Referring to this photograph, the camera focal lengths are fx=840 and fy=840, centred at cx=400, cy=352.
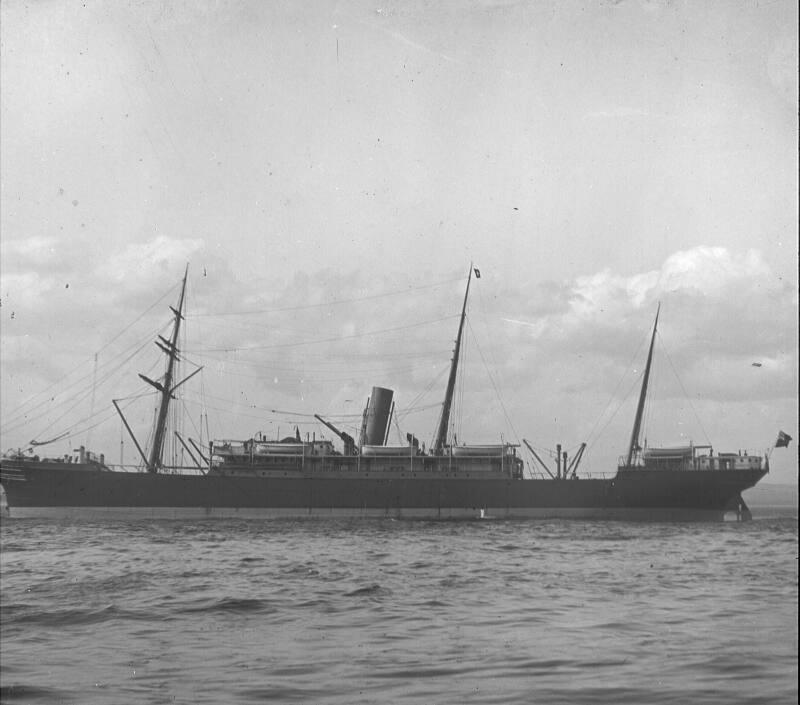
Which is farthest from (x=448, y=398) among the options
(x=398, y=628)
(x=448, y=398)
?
(x=398, y=628)

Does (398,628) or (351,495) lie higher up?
(351,495)

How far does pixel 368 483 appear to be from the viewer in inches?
1932

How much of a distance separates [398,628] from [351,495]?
38.1 meters

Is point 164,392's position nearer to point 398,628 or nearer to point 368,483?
point 368,483

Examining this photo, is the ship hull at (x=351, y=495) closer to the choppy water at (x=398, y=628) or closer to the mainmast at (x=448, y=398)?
the mainmast at (x=448, y=398)

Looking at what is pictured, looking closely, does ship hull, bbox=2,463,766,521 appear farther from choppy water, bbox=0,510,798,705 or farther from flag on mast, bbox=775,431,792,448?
choppy water, bbox=0,510,798,705

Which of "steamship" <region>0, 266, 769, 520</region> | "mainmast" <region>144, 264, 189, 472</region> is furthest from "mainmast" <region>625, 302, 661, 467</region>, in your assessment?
"mainmast" <region>144, 264, 189, 472</region>

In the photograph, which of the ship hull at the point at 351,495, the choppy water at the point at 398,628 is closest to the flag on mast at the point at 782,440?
the ship hull at the point at 351,495

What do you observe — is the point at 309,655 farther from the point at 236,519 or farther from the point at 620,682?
the point at 236,519

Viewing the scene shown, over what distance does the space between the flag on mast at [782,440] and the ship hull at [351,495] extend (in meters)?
5.15

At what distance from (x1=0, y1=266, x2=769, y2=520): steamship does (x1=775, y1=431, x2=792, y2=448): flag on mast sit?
5163mm

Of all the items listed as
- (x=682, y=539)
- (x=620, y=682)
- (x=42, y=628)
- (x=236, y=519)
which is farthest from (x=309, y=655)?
(x=236, y=519)

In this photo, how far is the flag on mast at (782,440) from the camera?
44300 mm

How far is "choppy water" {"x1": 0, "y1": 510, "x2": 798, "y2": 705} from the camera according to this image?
8000mm
